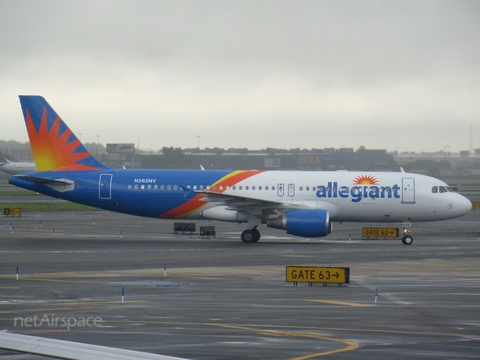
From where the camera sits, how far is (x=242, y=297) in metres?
23.1

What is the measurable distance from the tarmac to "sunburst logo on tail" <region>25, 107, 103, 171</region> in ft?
14.7

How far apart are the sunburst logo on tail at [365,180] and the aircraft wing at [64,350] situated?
34075mm

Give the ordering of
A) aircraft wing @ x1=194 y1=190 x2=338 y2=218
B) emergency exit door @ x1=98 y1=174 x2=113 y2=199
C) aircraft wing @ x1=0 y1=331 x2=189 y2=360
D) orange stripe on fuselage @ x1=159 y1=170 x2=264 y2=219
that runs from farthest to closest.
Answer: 1. emergency exit door @ x1=98 y1=174 x2=113 y2=199
2. orange stripe on fuselage @ x1=159 y1=170 x2=264 y2=219
3. aircraft wing @ x1=194 y1=190 x2=338 y2=218
4. aircraft wing @ x1=0 y1=331 x2=189 y2=360

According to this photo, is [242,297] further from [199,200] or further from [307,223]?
[199,200]

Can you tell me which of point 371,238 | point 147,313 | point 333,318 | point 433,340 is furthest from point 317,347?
point 371,238

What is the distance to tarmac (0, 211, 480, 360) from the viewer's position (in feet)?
52.3

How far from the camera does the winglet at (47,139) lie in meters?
44.7

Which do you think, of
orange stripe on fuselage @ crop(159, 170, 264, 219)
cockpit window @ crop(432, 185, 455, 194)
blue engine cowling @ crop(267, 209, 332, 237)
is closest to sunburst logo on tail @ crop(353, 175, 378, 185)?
cockpit window @ crop(432, 185, 455, 194)

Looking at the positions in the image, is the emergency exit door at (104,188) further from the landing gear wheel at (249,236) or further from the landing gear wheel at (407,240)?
Answer: the landing gear wheel at (407,240)

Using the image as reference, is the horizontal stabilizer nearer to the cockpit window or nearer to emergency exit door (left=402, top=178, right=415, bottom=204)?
emergency exit door (left=402, top=178, right=415, bottom=204)

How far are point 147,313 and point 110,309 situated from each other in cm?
124

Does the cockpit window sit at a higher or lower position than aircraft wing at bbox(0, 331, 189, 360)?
higher

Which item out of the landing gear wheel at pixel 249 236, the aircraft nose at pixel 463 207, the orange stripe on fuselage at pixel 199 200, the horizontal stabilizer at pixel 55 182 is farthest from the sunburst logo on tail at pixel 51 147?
the aircraft nose at pixel 463 207

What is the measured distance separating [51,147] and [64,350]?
36.2 metres
